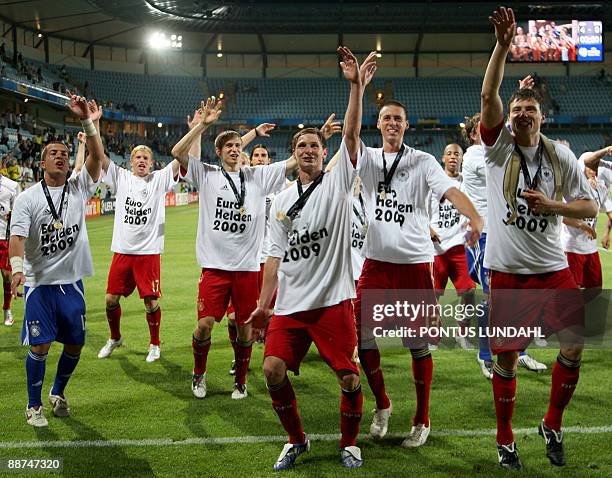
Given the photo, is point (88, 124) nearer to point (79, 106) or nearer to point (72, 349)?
point (79, 106)

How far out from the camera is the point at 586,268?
26.4ft

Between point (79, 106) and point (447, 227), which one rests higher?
point (79, 106)

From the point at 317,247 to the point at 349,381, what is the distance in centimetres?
91

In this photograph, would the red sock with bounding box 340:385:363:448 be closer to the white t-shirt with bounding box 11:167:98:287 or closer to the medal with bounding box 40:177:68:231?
the white t-shirt with bounding box 11:167:98:287

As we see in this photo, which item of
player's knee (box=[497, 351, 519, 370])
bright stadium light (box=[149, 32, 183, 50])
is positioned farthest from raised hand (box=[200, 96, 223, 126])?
bright stadium light (box=[149, 32, 183, 50])

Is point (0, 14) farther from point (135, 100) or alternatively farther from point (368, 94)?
point (368, 94)

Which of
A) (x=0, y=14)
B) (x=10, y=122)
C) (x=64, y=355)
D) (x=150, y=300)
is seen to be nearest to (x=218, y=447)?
(x=64, y=355)

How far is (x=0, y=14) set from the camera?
4253cm

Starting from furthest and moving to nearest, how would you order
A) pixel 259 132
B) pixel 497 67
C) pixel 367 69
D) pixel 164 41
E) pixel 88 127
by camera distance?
pixel 164 41, pixel 259 132, pixel 88 127, pixel 367 69, pixel 497 67

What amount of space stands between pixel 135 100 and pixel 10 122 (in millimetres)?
18351

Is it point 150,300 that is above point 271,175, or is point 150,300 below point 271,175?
below

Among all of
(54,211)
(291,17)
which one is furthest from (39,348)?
(291,17)

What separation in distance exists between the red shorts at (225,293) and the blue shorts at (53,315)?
1.08 meters

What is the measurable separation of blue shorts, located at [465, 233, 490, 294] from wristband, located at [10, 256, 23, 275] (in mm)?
4458
